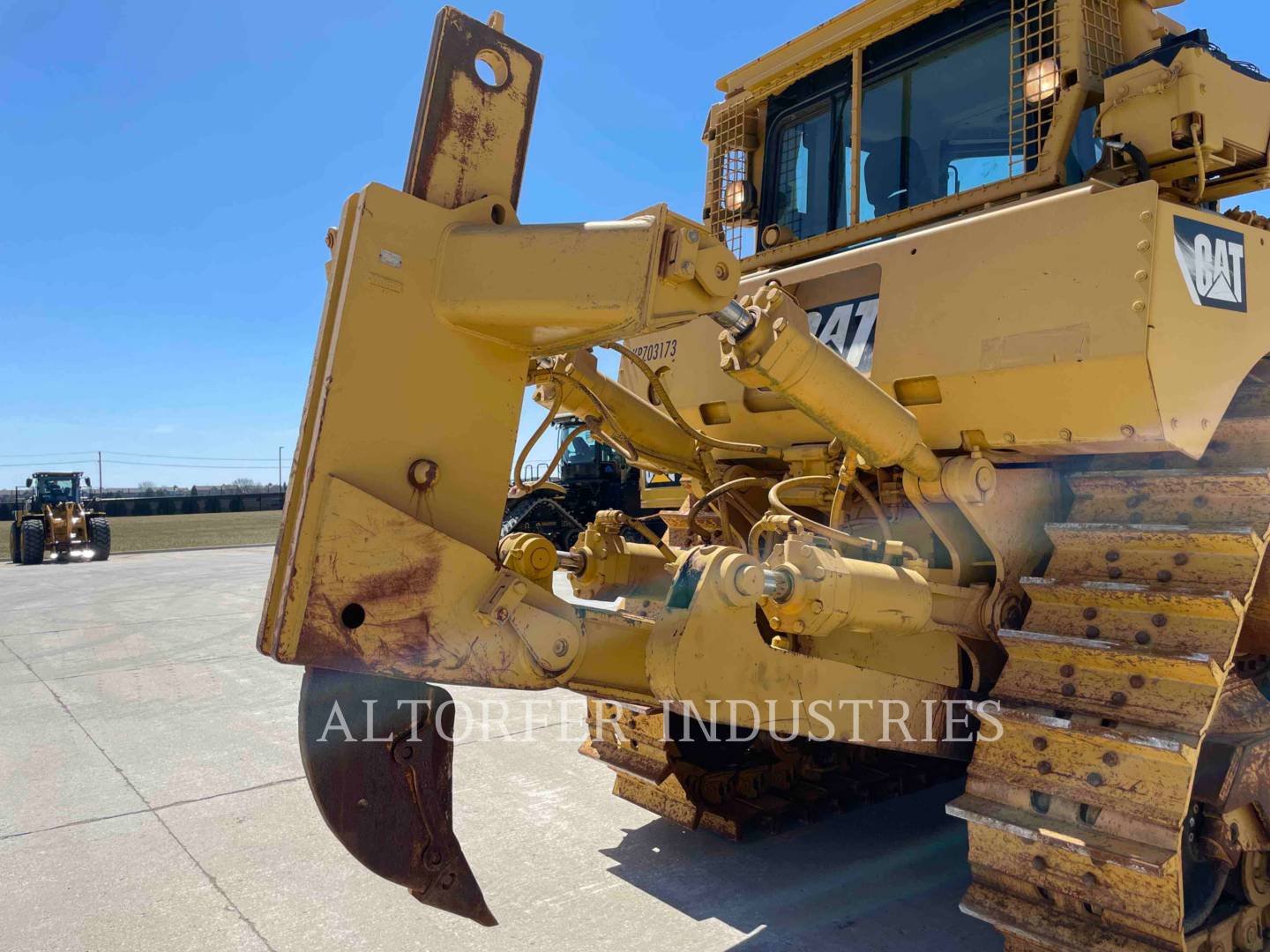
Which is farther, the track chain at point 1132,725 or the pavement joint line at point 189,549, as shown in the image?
the pavement joint line at point 189,549

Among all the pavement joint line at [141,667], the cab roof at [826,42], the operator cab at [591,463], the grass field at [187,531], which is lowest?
the grass field at [187,531]

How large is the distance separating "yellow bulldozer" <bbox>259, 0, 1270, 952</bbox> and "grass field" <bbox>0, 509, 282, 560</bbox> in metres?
18.0

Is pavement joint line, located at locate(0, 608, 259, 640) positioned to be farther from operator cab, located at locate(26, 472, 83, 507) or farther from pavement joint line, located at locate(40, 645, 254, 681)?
operator cab, located at locate(26, 472, 83, 507)

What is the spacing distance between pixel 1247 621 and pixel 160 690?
6.50 meters

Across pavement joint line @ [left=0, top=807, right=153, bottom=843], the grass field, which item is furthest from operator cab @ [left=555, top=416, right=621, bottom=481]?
pavement joint line @ [left=0, top=807, right=153, bottom=843]

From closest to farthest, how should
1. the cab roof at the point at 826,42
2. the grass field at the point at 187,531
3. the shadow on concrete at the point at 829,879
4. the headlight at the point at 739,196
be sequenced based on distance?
the shadow on concrete at the point at 829,879 < the cab roof at the point at 826,42 < the headlight at the point at 739,196 < the grass field at the point at 187,531

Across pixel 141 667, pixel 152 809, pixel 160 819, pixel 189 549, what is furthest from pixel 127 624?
pixel 189 549

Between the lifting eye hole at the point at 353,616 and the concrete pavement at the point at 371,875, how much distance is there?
1.47 m

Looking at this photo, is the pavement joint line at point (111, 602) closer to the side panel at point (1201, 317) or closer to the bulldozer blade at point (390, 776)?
the bulldozer blade at point (390, 776)

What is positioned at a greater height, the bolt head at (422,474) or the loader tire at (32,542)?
the bolt head at (422,474)

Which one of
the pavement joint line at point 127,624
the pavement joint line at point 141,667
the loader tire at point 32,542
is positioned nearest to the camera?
the pavement joint line at point 141,667

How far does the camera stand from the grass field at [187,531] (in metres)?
26.3

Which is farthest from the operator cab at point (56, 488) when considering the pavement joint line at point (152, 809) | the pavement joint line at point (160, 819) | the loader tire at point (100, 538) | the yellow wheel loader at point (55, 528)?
the pavement joint line at point (152, 809)

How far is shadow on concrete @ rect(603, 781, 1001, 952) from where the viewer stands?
10.5 feet
